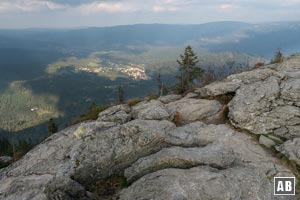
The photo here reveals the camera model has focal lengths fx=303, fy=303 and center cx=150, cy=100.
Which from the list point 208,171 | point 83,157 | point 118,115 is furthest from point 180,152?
point 118,115

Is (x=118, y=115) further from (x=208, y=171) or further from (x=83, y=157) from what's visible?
(x=208, y=171)

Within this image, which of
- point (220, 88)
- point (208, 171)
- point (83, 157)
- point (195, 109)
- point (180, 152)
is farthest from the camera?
point (220, 88)

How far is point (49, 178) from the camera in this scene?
1902 cm

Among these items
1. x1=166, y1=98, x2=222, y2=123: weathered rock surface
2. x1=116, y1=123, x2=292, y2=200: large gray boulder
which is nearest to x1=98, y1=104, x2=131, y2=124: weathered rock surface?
x1=166, y1=98, x2=222, y2=123: weathered rock surface

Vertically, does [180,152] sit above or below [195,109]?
below

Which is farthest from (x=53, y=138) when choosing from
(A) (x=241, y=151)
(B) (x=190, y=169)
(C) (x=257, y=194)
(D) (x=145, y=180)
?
(C) (x=257, y=194)

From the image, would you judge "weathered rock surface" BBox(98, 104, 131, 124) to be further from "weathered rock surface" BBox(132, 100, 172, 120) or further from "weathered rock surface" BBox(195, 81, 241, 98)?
"weathered rock surface" BBox(195, 81, 241, 98)

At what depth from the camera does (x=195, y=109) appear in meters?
26.5

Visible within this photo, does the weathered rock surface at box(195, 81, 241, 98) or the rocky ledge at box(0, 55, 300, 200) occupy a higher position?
the weathered rock surface at box(195, 81, 241, 98)

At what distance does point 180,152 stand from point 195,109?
8.12 metres

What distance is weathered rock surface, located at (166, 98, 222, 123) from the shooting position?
999 inches

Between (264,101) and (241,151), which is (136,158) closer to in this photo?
(241,151)

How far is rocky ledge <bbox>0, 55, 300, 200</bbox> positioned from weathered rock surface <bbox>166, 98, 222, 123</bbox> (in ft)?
0.28

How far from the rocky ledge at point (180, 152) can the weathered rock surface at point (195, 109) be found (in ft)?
0.28
